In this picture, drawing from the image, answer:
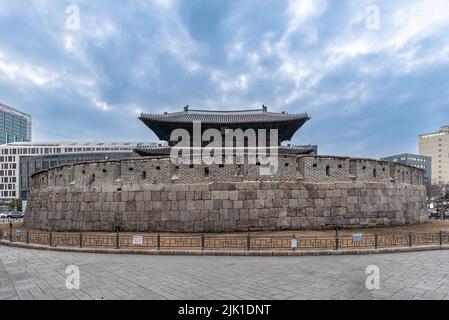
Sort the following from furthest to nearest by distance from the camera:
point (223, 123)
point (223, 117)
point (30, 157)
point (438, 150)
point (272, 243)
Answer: point (438, 150), point (30, 157), point (223, 117), point (223, 123), point (272, 243)

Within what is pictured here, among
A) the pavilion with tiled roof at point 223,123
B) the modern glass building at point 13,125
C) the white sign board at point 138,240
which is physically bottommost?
the white sign board at point 138,240

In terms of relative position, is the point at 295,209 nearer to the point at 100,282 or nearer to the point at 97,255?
the point at 97,255

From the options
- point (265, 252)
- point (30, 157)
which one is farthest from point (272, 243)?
point (30, 157)

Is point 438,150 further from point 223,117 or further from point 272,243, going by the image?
point 272,243

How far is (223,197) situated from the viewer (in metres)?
16.2

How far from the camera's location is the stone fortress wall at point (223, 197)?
52.8ft

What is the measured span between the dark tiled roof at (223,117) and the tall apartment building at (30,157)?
48371 millimetres

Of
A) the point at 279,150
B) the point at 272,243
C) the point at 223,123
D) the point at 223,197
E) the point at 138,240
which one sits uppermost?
the point at 223,123

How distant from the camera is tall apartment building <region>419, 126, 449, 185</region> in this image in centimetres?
10338

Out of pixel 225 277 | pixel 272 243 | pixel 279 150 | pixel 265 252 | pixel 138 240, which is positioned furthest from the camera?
pixel 279 150

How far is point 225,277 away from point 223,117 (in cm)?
1930

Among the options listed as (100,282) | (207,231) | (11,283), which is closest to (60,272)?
(11,283)

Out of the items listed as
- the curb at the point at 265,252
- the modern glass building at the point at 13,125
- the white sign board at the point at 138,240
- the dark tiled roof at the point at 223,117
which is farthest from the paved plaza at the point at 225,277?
the modern glass building at the point at 13,125

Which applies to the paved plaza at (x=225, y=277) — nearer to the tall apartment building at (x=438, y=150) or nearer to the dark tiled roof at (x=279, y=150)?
the dark tiled roof at (x=279, y=150)
